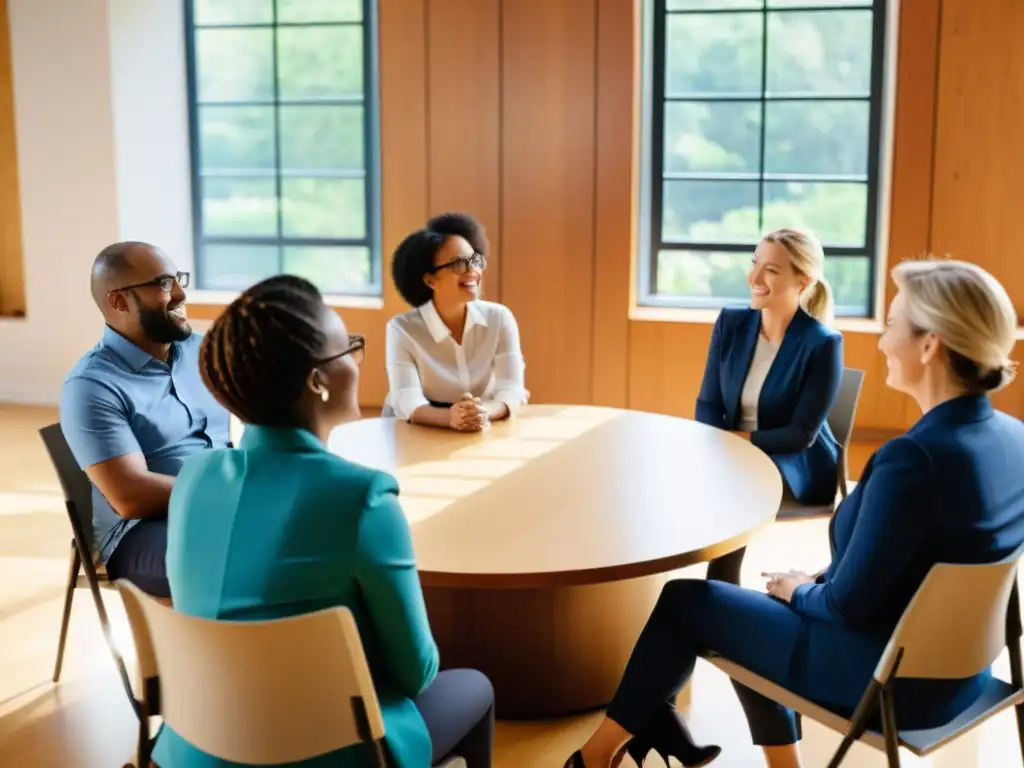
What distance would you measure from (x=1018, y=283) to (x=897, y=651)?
184 inches

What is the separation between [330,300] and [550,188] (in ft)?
5.18

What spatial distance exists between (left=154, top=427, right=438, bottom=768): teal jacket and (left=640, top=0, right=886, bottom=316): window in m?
5.26

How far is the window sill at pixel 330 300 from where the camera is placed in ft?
23.8

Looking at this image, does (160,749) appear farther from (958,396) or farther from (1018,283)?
(1018,283)

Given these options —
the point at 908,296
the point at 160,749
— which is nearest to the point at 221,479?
the point at 160,749

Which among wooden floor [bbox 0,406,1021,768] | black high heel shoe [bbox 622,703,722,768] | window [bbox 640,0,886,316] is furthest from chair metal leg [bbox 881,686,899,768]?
window [bbox 640,0,886,316]

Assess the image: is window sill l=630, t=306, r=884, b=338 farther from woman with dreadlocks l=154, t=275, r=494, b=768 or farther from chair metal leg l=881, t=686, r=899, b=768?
woman with dreadlocks l=154, t=275, r=494, b=768

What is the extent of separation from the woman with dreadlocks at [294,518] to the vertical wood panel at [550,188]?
190 inches

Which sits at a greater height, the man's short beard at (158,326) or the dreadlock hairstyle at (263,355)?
the dreadlock hairstyle at (263,355)

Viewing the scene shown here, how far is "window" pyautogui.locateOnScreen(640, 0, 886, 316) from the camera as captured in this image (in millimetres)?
6652

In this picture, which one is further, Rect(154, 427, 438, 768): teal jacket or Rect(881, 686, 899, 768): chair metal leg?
Rect(881, 686, 899, 768): chair metal leg

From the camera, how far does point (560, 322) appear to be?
686 centimetres

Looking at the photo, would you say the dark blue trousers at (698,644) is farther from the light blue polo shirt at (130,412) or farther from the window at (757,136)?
the window at (757,136)

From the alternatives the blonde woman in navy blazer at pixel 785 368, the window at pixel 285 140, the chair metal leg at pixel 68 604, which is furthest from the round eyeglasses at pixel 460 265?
the window at pixel 285 140
